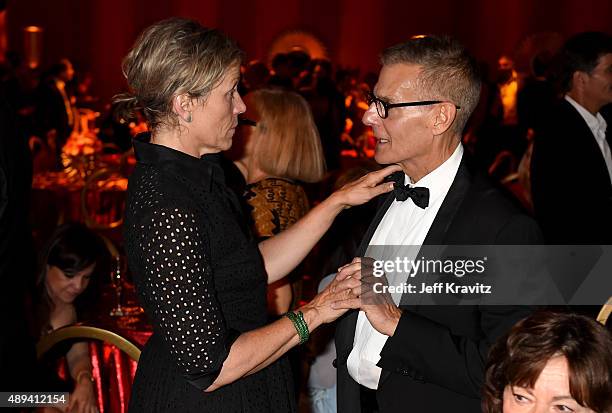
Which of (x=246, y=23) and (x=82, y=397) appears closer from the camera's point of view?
(x=82, y=397)

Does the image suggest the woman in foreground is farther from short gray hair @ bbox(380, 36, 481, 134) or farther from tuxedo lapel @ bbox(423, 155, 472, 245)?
short gray hair @ bbox(380, 36, 481, 134)

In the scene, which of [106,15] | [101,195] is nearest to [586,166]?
[101,195]

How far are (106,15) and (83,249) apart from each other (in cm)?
1533

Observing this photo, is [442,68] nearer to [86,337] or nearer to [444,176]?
[444,176]

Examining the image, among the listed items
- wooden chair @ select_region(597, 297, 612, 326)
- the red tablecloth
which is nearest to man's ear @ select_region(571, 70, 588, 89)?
wooden chair @ select_region(597, 297, 612, 326)

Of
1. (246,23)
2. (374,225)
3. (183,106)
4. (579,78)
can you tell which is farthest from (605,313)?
(246,23)

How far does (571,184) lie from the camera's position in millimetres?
3646

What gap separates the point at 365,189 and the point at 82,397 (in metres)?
1.06

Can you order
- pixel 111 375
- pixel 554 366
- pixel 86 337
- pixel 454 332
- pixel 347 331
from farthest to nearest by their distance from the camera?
pixel 111 375 < pixel 86 337 < pixel 347 331 < pixel 454 332 < pixel 554 366

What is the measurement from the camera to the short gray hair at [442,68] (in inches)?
79.2

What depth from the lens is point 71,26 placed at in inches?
708

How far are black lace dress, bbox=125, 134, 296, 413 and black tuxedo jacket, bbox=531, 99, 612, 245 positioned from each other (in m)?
1.89

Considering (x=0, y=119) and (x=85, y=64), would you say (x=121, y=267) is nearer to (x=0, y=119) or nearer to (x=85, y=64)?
(x=0, y=119)

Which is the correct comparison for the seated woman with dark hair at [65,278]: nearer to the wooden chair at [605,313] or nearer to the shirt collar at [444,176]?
the shirt collar at [444,176]
